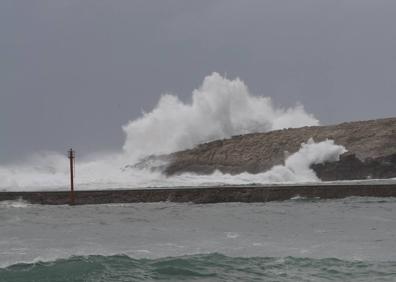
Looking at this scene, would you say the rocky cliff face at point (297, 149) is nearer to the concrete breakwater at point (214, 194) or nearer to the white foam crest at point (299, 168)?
the white foam crest at point (299, 168)

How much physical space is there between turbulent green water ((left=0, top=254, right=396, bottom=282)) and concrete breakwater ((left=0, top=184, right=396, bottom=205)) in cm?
1450

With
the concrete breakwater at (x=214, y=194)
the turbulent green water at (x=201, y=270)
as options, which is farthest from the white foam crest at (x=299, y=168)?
the turbulent green water at (x=201, y=270)

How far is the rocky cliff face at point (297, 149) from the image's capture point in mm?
43188

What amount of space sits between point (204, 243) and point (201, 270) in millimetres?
3307

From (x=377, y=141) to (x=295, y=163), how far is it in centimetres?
523

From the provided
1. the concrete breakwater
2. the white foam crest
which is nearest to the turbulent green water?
the concrete breakwater

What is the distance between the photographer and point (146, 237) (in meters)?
14.8

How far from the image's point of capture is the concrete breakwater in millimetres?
25172

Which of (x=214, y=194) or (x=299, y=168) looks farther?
(x=299, y=168)

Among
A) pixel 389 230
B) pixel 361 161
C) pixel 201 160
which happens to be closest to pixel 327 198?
pixel 389 230

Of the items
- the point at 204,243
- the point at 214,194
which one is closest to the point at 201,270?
the point at 204,243

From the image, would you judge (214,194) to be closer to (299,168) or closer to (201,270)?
(201,270)

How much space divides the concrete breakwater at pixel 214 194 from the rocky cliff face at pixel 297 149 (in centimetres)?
1777

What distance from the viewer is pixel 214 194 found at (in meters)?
25.9
